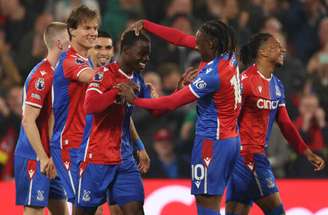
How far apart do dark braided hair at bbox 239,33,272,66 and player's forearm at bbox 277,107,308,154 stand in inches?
19.2

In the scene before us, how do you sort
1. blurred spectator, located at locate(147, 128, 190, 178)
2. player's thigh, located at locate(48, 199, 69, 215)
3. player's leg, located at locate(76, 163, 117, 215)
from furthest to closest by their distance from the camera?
blurred spectator, located at locate(147, 128, 190, 178) < player's thigh, located at locate(48, 199, 69, 215) < player's leg, located at locate(76, 163, 117, 215)

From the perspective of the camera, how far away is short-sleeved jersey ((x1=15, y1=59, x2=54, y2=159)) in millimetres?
9008

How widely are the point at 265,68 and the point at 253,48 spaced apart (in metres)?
0.20

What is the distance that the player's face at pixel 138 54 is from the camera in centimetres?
834

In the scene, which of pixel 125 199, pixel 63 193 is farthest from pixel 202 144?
pixel 63 193

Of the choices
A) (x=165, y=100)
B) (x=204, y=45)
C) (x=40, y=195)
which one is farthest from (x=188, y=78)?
(x=40, y=195)

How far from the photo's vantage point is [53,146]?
9.02m

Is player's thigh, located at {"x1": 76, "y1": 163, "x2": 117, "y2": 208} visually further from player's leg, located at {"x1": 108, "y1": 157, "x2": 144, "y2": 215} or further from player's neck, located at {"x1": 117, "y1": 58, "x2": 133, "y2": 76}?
player's neck, located at {"x1": 117, "y1": 58, "x2": 133, "y2": 76}

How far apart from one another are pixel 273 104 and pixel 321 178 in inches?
133

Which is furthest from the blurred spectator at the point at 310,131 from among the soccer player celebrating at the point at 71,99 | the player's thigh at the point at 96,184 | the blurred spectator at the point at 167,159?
the player's thigh at the point at 96,184

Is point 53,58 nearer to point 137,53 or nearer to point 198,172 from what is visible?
point 137,53

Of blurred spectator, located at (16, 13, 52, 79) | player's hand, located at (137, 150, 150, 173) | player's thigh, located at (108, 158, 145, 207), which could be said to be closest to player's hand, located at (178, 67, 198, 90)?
player's hand, located at (137, 150, 150, 173)

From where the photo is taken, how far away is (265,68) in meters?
9.55

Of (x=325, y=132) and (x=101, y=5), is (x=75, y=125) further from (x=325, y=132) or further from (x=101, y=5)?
(x=101, y=5)
